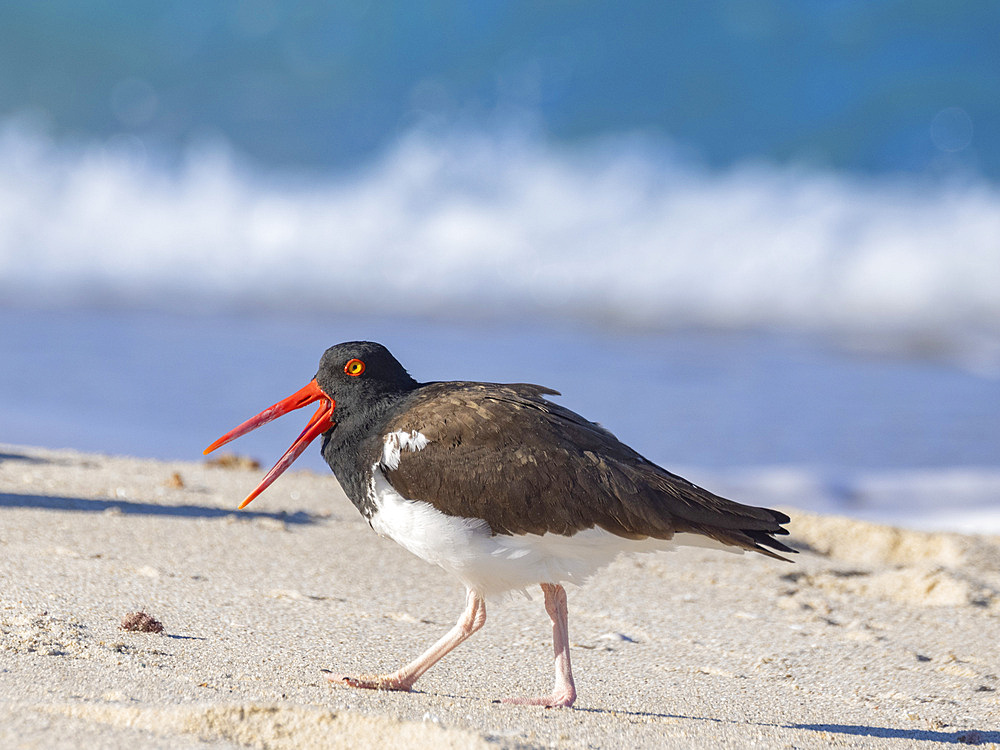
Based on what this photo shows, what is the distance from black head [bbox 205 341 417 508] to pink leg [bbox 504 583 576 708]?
97cm

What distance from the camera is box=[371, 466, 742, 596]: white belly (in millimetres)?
3752

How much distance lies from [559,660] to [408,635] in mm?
1169

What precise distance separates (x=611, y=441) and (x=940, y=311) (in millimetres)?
19576

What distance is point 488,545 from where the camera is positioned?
12.4 feet

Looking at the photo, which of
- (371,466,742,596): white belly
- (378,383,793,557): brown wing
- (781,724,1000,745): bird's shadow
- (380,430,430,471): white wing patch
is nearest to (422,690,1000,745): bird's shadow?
(781,724,1000,745): bird's shadow

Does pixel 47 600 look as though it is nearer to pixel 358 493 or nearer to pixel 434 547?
pixel 358 493

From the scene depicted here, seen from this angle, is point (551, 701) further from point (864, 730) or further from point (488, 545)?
point (864, 730)

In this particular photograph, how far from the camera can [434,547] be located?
3.77 m

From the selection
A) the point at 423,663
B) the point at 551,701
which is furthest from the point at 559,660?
the point at 423,663

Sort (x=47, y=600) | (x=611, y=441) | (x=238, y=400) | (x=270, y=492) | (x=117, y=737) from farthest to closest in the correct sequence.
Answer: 1. (x=238, y=400)
2. (x=270, y=492)
3. (x=47, y=600)
4. (x=611, y=441)
5. (x=117, y=737)

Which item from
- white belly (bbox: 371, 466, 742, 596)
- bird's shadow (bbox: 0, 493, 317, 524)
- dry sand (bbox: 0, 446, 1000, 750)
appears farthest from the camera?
bird's shadow (bbox: 0, 493, 317, 524)

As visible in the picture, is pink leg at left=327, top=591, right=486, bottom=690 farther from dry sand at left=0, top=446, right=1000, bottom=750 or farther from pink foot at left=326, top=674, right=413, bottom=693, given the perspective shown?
dry sand at left=0, top=446, right=1000, bottom=750

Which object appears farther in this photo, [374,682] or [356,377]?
[356,377]

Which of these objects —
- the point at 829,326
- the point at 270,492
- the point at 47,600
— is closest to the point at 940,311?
the point at 829,326
